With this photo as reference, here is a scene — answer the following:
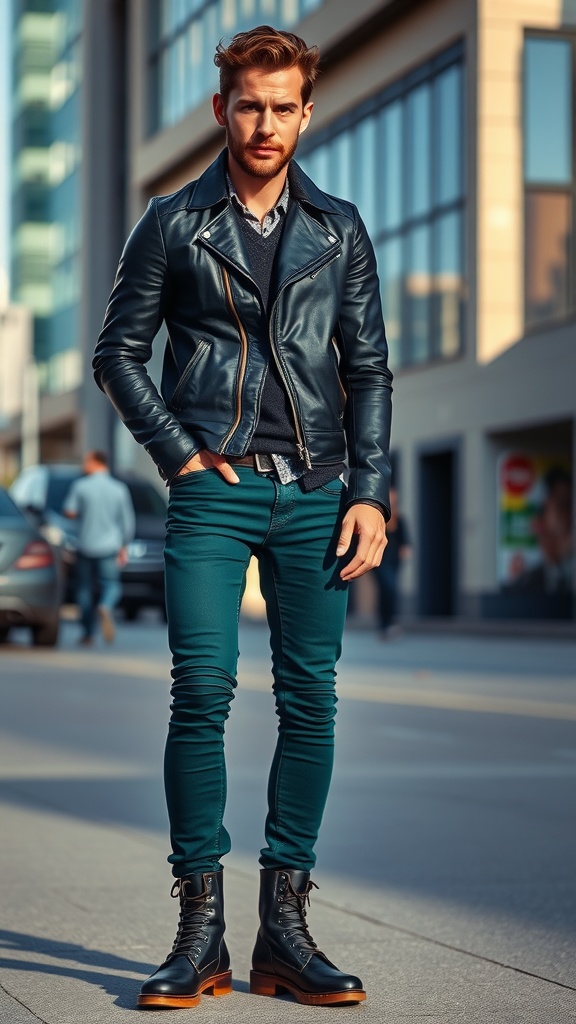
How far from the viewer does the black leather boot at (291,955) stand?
3650 mm

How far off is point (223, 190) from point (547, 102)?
1016 inches

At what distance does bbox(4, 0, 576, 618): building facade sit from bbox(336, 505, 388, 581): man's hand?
73.5 feet

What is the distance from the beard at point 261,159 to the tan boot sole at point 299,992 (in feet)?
5.51

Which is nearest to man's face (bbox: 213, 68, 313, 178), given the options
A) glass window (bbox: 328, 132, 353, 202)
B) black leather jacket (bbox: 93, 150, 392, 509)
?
black leather jacket (bbox: 93, 150, 392, 509)

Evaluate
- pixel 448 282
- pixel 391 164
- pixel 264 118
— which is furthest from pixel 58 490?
pixel 264 118

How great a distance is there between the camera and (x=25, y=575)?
16.2 m

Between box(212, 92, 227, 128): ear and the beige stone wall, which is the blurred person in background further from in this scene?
box(212, 92, 227, 128): ear

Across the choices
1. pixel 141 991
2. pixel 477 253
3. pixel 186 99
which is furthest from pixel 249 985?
pixel 186 99

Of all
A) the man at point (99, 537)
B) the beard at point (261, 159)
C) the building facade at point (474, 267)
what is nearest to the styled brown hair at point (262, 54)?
the beard at point (261, 159)

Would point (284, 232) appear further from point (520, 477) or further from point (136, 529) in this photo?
point (520, 477)

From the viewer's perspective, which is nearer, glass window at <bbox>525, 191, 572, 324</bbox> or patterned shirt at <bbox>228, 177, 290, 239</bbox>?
patterned shirt at <bbox>228, 177, 290, 239</bbox>

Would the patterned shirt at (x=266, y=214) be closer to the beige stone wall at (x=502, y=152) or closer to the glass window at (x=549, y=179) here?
the beige stone wall at (x=502, y=152)

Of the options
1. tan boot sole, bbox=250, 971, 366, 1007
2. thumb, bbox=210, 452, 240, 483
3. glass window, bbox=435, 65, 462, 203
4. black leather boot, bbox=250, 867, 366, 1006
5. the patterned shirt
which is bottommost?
tan boot sole, bbox=250, 971, 366, 1007

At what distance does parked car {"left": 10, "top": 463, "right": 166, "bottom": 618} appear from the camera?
2367 centimetres
